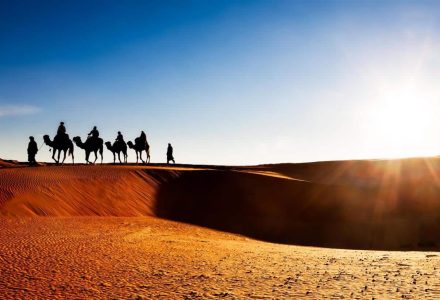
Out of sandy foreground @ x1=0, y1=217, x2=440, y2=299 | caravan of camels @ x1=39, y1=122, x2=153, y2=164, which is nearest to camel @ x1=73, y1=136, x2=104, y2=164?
caravan of camels @ x1=39, y1=122, x2=153, y2=164

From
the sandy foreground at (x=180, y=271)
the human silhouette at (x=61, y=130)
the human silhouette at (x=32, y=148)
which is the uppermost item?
the human silhouette at (x=61, y=130)

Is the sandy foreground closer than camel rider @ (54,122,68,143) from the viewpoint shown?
Yes

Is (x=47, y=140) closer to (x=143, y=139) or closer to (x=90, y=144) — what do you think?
(x=90, y=144)

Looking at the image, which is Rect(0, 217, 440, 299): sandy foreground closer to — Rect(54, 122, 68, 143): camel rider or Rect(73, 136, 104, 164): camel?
Rect(54, 122, 68, 143): camel rider

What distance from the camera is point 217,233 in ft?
62.7

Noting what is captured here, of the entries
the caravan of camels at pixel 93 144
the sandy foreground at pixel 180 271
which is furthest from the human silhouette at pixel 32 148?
the sandy foreground at pixel 180 271

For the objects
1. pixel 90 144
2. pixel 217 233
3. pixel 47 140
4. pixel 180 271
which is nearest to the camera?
pixel 180 271

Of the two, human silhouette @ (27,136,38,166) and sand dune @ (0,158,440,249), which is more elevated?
human silhouette @ (27,136,38,166)

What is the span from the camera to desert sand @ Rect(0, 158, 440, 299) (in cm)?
800

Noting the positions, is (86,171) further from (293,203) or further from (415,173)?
(415,173)

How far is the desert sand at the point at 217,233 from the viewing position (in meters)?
8.00

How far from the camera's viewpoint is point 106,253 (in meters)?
11.0

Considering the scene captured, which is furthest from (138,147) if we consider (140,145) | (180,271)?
(180,271)

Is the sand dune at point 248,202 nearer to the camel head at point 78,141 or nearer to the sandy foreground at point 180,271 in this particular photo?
the camel head at point 78,141
